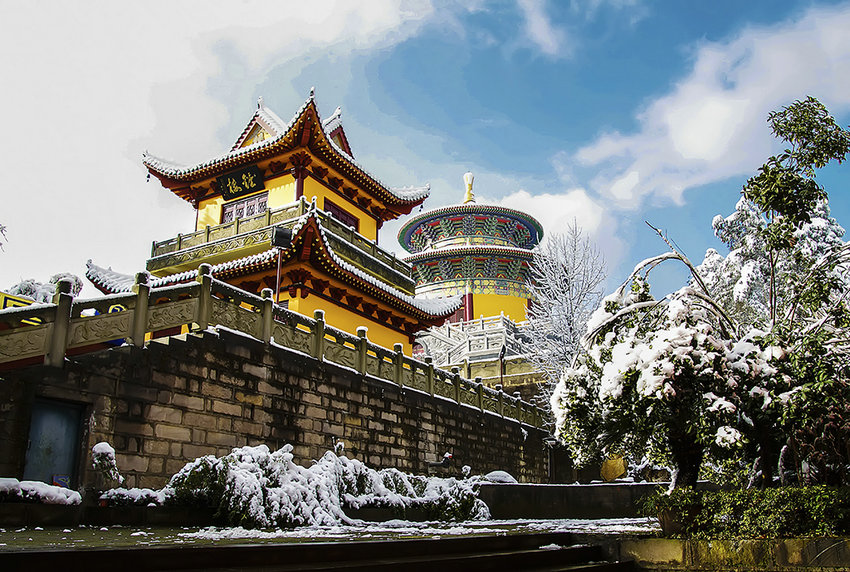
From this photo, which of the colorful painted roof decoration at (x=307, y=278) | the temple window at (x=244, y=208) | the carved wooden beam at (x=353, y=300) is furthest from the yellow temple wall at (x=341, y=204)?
the carved wooden beam at (x=353, y=300)

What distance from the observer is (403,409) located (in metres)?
16.8

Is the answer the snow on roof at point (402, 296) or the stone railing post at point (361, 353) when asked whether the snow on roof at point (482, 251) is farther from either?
the stone railing post at point (361, 353)

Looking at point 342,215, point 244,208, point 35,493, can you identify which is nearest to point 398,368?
point 342,215

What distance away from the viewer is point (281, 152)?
1988cm

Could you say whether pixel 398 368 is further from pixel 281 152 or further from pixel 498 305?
pixel 498 305

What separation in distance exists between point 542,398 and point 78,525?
1945cm

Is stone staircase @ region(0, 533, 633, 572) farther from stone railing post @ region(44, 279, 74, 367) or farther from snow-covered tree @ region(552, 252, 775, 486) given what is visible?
stone railing post @ region(44, 279, 74, 367)

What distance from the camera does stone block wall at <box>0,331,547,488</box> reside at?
29.9 feet

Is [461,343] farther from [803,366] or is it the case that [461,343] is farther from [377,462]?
[803,366]

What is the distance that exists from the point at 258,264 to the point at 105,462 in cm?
850

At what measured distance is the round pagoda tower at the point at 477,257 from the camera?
3888 centimetres

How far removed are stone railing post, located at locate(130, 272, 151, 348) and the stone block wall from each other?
0.73 ft

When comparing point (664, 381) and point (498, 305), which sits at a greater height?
point (498, 305)

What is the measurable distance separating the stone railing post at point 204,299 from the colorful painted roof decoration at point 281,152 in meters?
8.69
